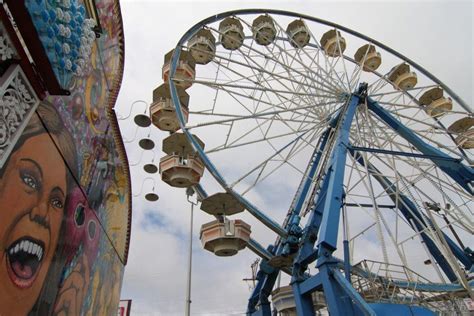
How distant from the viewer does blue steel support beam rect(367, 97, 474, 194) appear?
10.5m

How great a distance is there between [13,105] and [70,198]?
247 cm

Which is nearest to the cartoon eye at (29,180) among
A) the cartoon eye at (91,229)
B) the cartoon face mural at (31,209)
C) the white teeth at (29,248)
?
the cartoon face mural at (31,209)

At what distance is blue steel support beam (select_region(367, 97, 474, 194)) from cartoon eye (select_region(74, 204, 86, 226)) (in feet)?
28.0

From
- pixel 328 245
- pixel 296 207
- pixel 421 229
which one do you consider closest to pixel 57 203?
pixel 328 245

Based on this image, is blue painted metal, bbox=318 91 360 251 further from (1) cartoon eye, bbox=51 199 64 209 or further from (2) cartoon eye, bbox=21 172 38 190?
(2) cartoon eye, bbox=21 172 38 190

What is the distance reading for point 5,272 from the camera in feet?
13.8

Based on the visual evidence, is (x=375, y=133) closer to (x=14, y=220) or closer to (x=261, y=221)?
(x=261, y=221)

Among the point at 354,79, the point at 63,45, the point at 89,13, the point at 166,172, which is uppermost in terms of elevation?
the point at 354,79

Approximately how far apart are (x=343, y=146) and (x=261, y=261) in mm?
3883

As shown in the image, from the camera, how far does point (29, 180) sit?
14.9 ft

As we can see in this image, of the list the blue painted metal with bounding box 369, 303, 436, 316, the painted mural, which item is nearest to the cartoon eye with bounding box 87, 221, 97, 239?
the painted mural

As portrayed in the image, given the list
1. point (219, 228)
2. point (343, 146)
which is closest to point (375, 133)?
point (343, 146)

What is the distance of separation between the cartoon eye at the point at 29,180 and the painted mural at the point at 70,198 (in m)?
0.01

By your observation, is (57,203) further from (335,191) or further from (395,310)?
(395,310)
